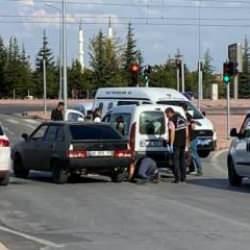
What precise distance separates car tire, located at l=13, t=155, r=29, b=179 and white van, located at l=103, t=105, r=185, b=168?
2.41 meters

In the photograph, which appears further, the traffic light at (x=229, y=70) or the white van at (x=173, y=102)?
the traffic light at (x=229, y=70)

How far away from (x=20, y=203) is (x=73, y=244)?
512 cm

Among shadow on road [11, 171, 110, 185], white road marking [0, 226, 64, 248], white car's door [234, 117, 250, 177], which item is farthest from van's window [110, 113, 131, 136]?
white road marking [0, 226, 64, 248]

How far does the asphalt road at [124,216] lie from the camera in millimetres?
11305

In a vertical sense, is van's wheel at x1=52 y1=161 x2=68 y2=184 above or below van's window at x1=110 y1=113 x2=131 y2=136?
below

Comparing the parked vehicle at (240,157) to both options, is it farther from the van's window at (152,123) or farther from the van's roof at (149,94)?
the van's roof at (149,94)

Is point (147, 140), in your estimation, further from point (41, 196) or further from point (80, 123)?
point (41, 196)

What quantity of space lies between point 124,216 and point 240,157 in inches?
231

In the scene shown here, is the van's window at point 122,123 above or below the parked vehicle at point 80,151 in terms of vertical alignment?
above

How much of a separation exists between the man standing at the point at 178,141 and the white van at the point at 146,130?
0.89m

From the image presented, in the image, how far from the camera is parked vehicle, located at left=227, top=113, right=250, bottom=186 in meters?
19.1

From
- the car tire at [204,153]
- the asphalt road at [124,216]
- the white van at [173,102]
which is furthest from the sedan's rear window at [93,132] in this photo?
the car tire at [204,153]

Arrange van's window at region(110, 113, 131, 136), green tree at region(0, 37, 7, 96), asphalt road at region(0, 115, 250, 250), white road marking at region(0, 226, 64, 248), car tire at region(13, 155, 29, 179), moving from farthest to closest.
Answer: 1. green tree at region(0, 37, 7, 96)
2. van's window at region(110, 113, 131, 136)
3. car tire at region(13, 155, 29, 179)
4. asphalt road at region(0, 115, 250, 250)
5. white road marking at region(0, 226, 64, 248)

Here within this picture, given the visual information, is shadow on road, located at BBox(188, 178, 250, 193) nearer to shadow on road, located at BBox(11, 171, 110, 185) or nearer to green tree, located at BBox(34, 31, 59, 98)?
shadow on road, located at BBox(11, 171, 110, 185)
